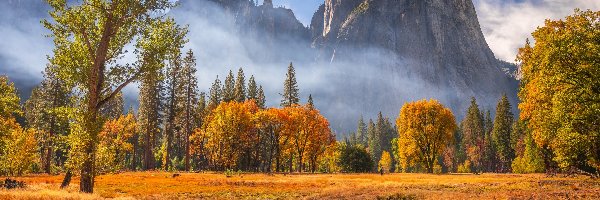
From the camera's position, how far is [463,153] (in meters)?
144

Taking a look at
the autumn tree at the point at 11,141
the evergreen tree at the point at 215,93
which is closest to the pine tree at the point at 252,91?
the evergreen tree at the point at 215,93

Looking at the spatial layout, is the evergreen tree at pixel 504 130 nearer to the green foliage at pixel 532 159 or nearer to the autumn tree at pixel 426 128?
the green foliage at pixel 532 159

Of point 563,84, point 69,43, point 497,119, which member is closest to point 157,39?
point 69,43

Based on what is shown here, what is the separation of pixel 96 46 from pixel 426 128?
54454mm

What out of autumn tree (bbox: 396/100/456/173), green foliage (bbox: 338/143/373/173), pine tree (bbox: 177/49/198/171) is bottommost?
green foliage (bbox: 338/143/373/173)

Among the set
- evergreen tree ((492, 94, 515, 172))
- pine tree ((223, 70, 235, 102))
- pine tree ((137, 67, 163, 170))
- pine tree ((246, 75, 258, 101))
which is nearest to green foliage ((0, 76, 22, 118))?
pine tree ((137, 67, 163, 170))

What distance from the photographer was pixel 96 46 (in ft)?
80.2

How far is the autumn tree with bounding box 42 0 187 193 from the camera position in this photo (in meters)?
22.6

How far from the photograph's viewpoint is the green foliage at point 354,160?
292ft

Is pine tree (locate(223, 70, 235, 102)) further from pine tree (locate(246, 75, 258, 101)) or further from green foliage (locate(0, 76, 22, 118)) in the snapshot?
green foliage (locate(0, 76, 22, 118))

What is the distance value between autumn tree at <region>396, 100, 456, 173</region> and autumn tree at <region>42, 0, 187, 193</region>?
5100 centimetres

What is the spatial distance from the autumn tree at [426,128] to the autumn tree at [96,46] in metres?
51.0

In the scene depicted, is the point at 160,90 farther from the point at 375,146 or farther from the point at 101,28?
the point at 375,146

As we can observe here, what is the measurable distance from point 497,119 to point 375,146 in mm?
61057
